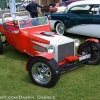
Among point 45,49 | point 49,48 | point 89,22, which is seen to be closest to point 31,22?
point 45,49

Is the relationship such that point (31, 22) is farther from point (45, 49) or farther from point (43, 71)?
point (43, 71)

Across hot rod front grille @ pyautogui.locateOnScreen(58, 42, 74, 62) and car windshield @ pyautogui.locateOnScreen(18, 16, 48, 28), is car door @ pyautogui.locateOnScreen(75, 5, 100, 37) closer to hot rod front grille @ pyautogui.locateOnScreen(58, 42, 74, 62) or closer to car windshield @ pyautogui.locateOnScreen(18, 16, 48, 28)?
car windshield @ pyautogui.locateOnScreen(18, 16, 48, 28)

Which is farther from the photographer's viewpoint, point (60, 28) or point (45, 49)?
point (60, 28)

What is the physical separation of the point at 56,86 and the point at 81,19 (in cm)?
440

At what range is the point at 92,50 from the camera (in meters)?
4.99

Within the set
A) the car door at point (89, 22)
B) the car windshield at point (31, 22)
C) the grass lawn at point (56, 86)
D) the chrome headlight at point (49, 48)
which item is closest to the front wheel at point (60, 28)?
the car door at point (89, 22)

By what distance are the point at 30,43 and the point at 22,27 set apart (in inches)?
20.5

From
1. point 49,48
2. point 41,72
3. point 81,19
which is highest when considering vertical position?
point 81,19

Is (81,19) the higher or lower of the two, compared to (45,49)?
higher

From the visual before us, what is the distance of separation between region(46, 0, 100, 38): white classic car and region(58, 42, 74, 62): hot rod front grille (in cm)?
293

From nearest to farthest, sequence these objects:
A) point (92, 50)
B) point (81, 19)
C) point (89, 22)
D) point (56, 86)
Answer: point (56, 86) → point (92, 50) → point (89, 22) → point (81, 19)

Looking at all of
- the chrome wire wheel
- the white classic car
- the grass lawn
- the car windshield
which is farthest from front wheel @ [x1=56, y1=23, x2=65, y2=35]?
the chrome wire wheel

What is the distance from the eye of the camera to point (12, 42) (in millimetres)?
5770

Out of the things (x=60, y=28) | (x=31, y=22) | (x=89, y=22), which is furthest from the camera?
(x=60, y=28)
